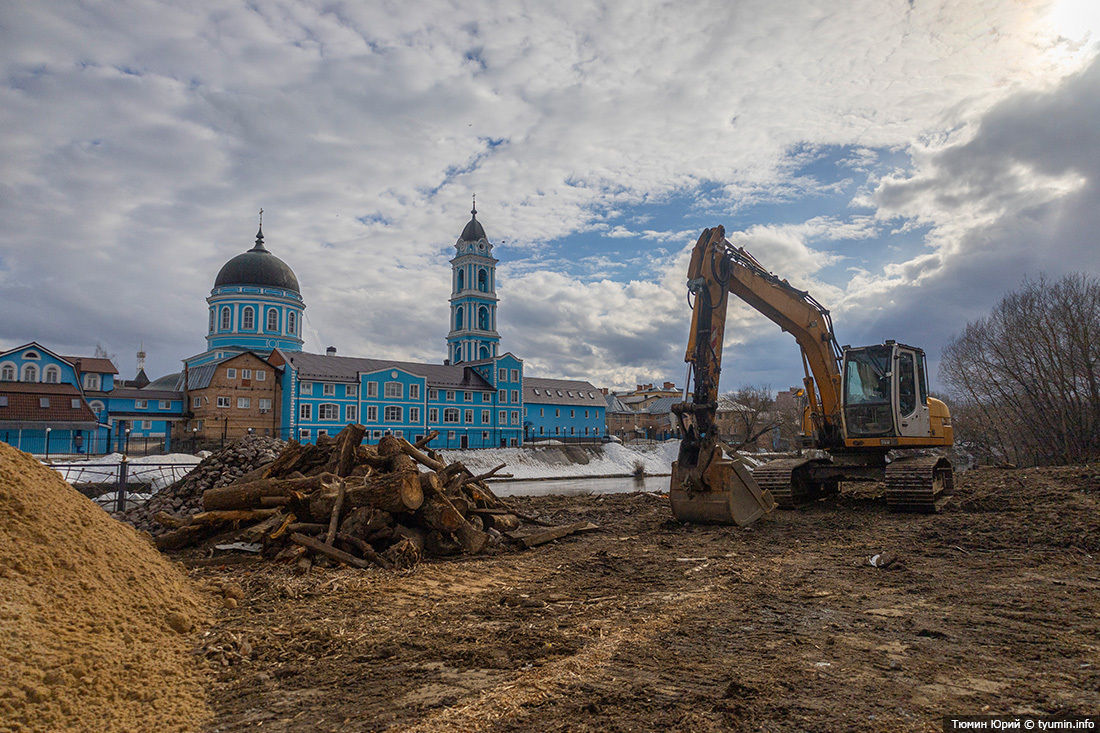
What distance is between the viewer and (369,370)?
2219 inches

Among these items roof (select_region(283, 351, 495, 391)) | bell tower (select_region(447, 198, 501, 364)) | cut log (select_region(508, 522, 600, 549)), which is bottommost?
cut log (select_region(508, 522, 600, 549))

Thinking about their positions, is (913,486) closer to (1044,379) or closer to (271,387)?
(1044,379)

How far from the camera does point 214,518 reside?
10188 mm

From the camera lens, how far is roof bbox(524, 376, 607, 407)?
76.7 metres

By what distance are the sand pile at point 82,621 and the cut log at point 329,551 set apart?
215 centimetres

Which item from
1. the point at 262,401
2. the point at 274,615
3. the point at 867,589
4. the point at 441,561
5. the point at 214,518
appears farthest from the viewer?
the point at 262,401

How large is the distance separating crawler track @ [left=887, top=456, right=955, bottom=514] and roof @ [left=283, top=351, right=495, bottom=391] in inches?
1834

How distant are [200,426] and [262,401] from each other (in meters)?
4.70

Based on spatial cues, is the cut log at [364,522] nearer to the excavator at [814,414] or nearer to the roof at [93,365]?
the excavator at [814,414]

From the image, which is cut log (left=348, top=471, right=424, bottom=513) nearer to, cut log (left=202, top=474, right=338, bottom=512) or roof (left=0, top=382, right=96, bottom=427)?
cut log (left=202, top=474, right=338, bottom=512)

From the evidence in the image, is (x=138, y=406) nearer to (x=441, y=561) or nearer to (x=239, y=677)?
(x=441, y=561)

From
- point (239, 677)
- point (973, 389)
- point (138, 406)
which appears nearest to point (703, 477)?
point (239, 677)

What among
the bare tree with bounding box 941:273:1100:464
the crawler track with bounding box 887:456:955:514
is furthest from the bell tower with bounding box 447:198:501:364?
the crawler track with bounding box 887:456:955:514

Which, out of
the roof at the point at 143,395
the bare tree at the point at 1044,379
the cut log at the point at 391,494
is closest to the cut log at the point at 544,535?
the cut log at the point at 391,494
